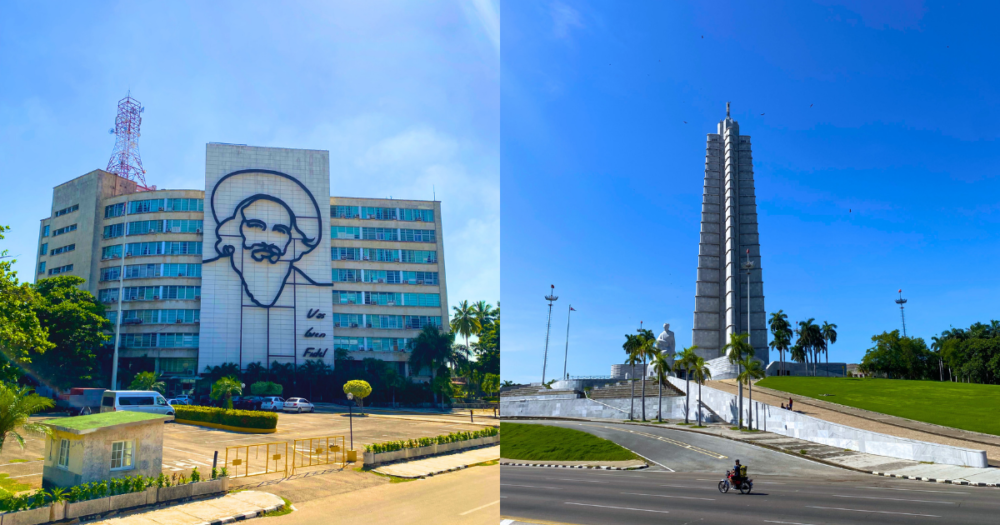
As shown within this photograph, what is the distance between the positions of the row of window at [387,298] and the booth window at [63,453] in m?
71.7

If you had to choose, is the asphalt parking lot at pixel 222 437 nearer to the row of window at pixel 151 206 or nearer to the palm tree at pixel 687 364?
the palm tree at pixel 687 364

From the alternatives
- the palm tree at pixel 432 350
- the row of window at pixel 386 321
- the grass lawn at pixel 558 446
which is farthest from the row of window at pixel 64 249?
the grass lawn at pixel 558 446

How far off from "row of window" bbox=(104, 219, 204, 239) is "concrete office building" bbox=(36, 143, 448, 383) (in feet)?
0.46

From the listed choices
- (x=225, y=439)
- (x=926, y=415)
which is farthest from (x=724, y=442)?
(x=225, y=439)

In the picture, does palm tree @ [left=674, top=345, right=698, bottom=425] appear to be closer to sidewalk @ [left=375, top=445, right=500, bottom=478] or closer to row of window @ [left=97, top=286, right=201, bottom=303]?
sidewalk @ [left=375, top=445, right=500, bottom=478]

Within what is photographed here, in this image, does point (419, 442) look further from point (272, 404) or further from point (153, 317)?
point (153, 317)

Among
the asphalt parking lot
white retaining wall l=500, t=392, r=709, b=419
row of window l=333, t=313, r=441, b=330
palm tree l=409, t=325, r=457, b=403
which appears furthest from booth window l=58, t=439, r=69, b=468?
row of window l=333, t=313, r=441, b=330

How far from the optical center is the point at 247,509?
1953 cm

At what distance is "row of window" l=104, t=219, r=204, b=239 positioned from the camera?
86062 millimetres

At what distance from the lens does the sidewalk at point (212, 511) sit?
1797 centimetres

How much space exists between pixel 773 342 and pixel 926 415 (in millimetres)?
50409

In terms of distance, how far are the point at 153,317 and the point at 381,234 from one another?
1318 inches

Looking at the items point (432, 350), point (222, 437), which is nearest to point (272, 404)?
point (222, 437)

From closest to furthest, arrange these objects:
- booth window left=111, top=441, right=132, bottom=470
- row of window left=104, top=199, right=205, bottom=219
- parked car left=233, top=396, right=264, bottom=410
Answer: booth window left=111, top=441, right=132, bottom=470 < parked car left=233, top=396, right=264, bottom=410 < row of window left=104, top=199, right=205, bottom=219
